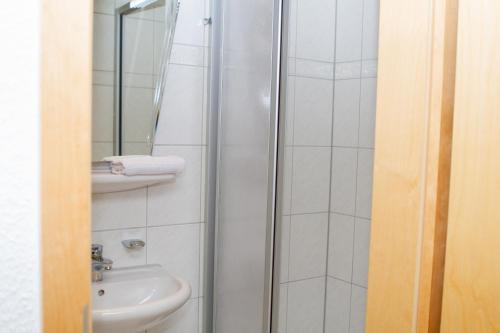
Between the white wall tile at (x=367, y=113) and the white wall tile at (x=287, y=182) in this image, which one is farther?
the white wall tile at (x=287, y=182)

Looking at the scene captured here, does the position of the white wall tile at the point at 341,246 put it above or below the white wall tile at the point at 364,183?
below

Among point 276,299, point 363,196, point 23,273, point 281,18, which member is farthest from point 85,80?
point 276,299

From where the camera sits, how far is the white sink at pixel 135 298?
150 centimetres

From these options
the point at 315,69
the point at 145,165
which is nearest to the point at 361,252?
the point at 315,69

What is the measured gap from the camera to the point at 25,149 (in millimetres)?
574

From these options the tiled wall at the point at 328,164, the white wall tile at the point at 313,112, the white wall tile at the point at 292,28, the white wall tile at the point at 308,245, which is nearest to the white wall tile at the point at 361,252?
the tiled wall at the point at 328,164

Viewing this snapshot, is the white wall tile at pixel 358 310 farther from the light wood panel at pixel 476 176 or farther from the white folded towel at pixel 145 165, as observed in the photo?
the white folded towel at pixel 145 165

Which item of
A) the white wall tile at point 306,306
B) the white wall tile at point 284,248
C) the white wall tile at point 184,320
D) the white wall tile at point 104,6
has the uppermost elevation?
the white wall tile at point 104,6

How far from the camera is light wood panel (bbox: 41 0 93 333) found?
1.91 feet

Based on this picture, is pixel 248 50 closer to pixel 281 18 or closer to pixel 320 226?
pixel 281 18

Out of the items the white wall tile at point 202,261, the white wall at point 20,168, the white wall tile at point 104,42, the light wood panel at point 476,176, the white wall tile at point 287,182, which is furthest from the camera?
the white wall tile at point 202,261

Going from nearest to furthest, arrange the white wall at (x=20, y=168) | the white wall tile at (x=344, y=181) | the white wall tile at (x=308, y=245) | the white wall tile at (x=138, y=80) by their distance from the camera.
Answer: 1. the white wall at (x=20, y=168)
2. the white wall tile at (x=344, y=181)
3. the white wall tile at (x=308, y=245)
4. the white wall tile at (x=138, y=80)

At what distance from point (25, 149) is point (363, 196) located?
2.71 feet

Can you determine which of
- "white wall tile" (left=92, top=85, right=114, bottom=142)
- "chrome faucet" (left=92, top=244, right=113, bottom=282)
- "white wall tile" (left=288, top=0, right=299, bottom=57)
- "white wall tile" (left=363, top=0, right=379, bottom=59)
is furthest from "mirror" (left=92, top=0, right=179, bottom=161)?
"white wall tile" (left=363, top=0, right=379, bottom=59)
